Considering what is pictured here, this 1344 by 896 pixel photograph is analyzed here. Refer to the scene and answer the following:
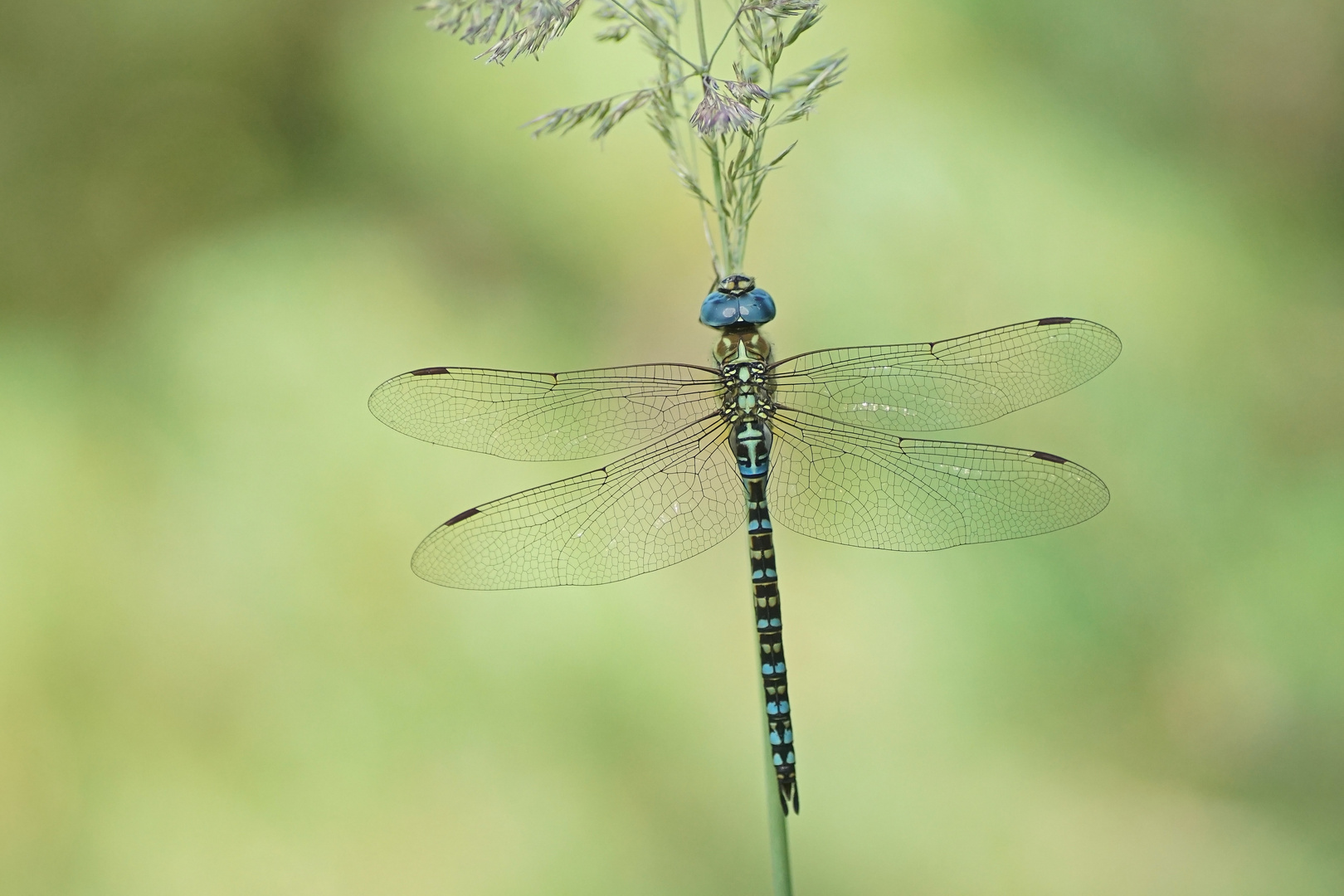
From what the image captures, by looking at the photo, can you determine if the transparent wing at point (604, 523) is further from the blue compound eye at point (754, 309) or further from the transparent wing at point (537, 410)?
the blue compound eye at point (754, 309)

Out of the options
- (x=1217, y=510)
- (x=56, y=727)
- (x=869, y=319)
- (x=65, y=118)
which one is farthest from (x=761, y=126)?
(x=65, y=118)

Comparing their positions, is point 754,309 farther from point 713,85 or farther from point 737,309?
point 713,85

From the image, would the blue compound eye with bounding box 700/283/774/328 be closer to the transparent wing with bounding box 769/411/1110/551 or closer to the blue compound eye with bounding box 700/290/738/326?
the blue compound eye with bounding box 700/290/738/326

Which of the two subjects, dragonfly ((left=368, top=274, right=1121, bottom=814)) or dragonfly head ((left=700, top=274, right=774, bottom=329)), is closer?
dragonfly head ((left=700, top=274, right=774, bottom=329))

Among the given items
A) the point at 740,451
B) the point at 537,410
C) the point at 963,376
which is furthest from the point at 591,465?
the point at 963,376

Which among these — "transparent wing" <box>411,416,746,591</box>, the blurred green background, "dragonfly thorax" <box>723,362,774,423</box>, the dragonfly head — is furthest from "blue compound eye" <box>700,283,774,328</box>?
the blurred green background

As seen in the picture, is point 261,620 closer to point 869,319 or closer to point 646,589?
point 646,589
